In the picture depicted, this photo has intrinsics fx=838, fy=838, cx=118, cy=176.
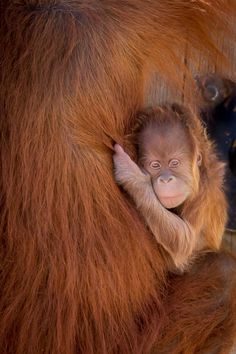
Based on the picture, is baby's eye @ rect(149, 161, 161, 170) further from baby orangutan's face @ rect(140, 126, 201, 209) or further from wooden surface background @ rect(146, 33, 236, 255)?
wooden surface background @ rect(146, 33, 236, 255)

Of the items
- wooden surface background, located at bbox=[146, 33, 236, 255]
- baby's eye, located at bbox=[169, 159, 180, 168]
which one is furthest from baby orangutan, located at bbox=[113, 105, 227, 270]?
wooden surface background, located at bbox=[146, 33, 236, 255]

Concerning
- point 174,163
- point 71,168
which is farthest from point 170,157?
point 71,168

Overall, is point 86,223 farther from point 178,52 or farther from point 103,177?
point 178,52

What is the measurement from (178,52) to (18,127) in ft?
1.41

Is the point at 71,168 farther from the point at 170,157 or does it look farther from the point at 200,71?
the point at 200,71

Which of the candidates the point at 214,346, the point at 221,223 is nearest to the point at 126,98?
the point at 221,223

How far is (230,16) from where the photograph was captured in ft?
6.40

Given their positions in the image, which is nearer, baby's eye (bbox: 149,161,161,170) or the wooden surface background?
baby's eye (bbox: 149,161,161,170)

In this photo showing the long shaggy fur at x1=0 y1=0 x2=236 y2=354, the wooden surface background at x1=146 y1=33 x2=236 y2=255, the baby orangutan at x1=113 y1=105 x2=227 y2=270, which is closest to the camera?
the long shaggy fur at x1=0 y1=0 x2=236 y2=354

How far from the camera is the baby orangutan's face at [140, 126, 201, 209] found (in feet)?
6.31

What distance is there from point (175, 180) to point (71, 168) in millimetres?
260

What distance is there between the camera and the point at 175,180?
1.88 metres

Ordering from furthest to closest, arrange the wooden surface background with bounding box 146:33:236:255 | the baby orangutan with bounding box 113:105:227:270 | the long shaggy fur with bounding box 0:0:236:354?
the wooden surface background with bounding box 146:33:236:255 → the baby orangutan with bounding box 113:105:227:270 → the long shaggy fur with bounding box 0:0:236:354

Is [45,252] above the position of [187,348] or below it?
above
